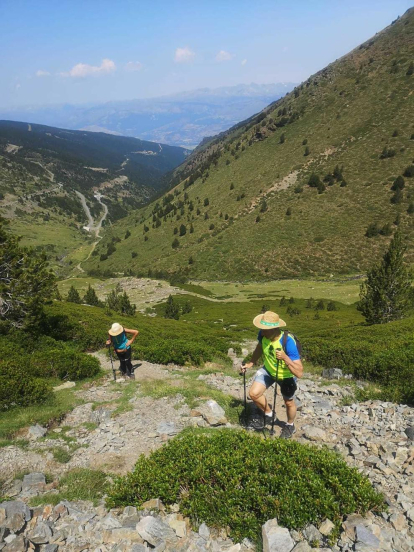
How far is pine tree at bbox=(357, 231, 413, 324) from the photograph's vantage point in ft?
96.0

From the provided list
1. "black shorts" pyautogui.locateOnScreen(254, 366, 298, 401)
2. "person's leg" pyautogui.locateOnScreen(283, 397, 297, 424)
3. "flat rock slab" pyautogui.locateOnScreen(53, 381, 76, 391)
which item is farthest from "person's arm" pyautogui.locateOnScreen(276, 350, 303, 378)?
"flat rock slab" pyautogui.locateOnScreen(53, 381, 76, 391)

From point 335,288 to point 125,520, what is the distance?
221 ft

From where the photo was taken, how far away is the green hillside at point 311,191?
8094 cm

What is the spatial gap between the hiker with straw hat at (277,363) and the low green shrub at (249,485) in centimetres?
139

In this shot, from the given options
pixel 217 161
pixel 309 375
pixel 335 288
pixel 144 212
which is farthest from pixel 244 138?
pixel 309 375

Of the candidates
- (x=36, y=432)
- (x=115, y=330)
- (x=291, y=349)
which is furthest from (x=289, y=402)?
(x=115, y=330)

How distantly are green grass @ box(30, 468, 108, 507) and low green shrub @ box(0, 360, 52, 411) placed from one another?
16.2 ft

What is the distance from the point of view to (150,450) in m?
7.79

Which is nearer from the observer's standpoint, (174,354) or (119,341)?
(119,341)

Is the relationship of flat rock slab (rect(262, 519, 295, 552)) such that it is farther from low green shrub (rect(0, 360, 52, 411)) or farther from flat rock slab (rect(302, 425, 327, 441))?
low green shrub (rect(0, 360, 52, 411))

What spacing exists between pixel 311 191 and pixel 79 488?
10023 cm

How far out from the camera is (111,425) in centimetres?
966

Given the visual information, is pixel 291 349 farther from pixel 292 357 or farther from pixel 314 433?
pixel 314 433

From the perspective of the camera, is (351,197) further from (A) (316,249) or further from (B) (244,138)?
(B) (244,138)
